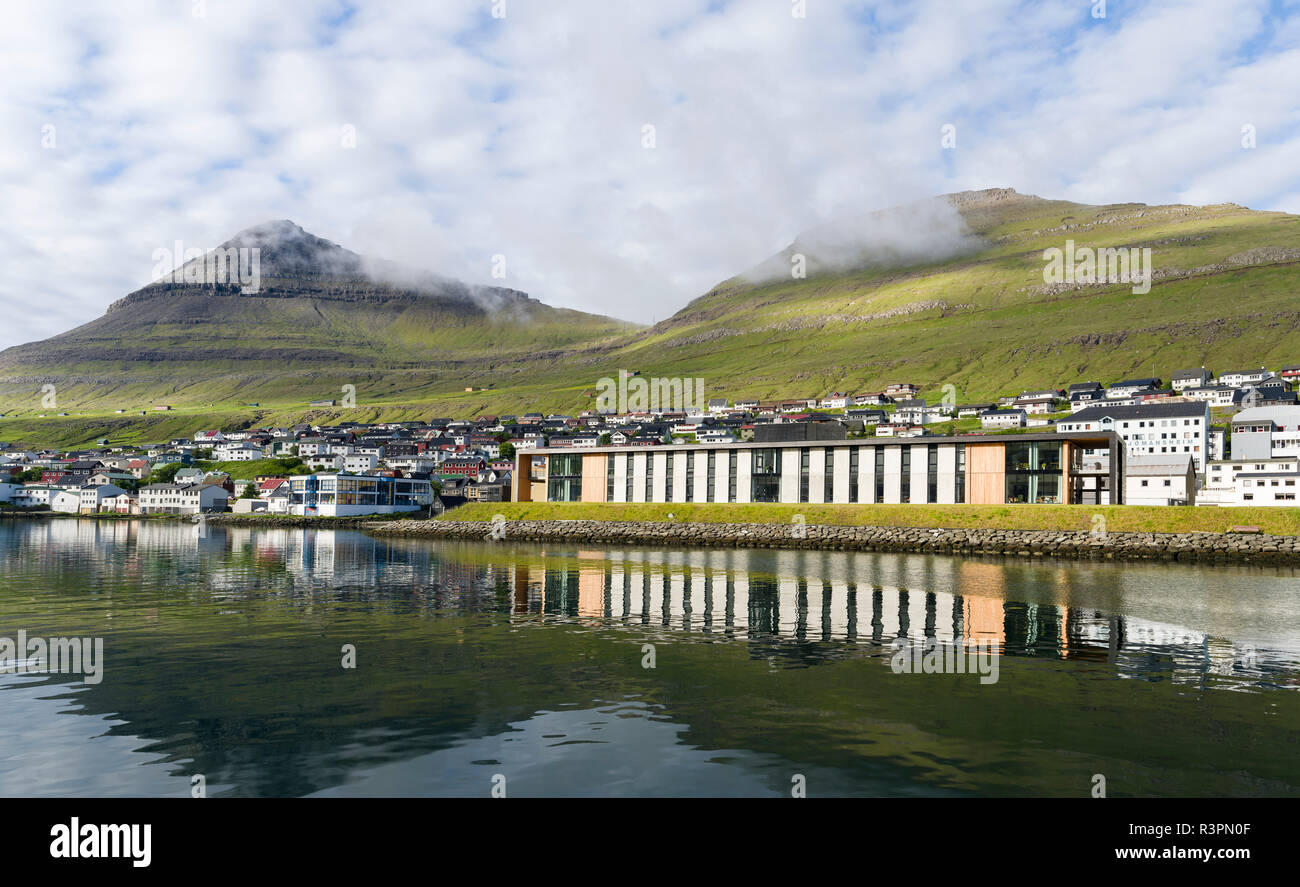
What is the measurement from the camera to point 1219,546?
69188 millimetres

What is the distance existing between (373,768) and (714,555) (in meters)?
60.3

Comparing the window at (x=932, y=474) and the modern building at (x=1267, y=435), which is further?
the modern building at (x=1267, y=435)

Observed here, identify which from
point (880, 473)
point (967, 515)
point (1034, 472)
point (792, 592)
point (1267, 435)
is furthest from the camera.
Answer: point (1267, 435)

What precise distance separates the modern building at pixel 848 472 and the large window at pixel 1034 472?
0.10 meters

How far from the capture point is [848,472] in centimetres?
9725

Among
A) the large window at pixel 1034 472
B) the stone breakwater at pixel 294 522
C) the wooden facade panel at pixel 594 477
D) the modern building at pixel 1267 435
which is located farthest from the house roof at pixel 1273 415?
the stone breakwater at pixel 294 522

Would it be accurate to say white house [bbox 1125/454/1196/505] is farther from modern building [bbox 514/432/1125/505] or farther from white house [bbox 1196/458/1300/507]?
modern building [bbox 514/432/1125/505]

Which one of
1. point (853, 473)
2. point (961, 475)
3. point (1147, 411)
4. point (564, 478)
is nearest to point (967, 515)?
point (961, 475)

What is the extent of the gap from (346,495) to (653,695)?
6384 inches

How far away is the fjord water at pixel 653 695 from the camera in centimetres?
1471

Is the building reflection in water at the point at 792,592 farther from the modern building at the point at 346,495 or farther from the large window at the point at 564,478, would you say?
the modern building at the point at 346,495

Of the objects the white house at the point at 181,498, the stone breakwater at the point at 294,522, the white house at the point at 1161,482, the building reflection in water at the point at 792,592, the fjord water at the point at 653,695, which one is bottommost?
the stone breakwater at the point at 294,522

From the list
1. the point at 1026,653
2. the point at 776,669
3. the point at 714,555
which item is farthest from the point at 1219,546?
the point at 776,669

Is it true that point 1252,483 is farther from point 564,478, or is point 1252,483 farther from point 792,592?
point 792,592
